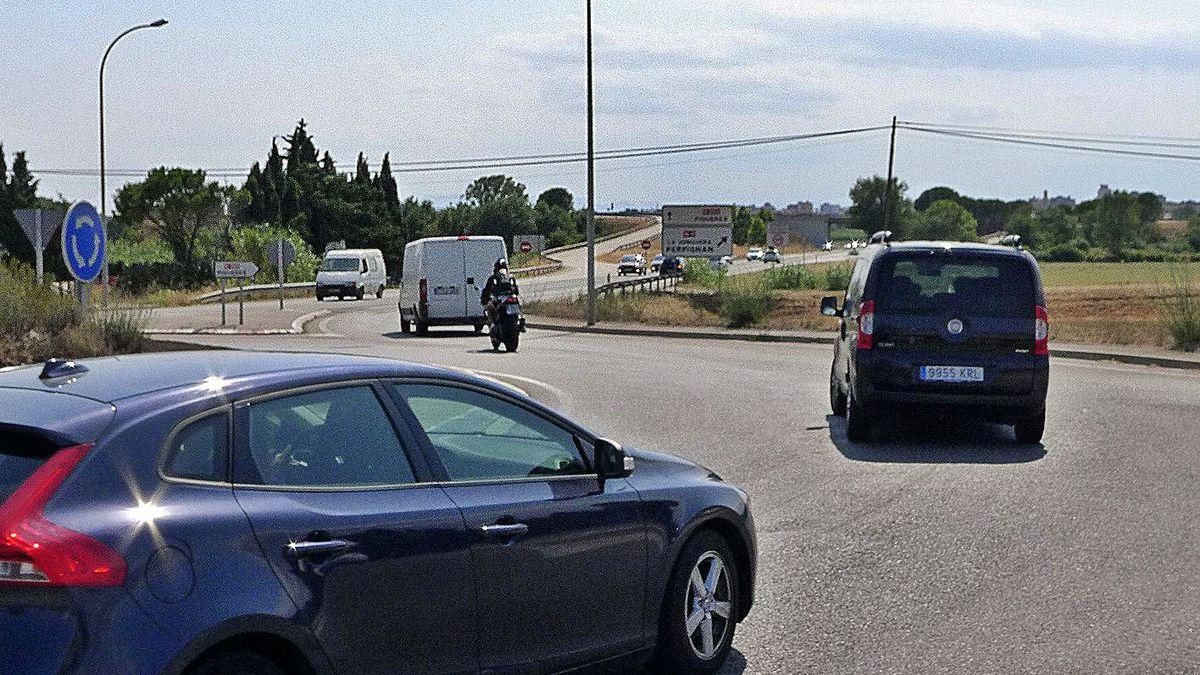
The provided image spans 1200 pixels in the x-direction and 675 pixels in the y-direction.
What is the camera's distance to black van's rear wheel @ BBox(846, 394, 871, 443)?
14453 millimetres

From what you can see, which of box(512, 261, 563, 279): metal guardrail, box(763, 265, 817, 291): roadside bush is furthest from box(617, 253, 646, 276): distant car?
box(763, 265, 817, 291): roadside bush

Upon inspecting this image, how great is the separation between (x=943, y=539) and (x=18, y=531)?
21.7 feet

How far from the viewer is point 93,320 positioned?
21.3 m

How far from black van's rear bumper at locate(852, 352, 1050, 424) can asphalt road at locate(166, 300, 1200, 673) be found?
0.38m

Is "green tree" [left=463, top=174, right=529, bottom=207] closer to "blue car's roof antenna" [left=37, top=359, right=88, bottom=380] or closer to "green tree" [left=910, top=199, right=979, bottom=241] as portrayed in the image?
"green tree" [left=910, top=199, right=979, bottom=241]

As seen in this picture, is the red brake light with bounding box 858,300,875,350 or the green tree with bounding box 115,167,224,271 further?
the green tree with bounding box 115,167,224,271

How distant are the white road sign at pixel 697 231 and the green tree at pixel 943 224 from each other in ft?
239

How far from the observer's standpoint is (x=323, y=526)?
15.6ft

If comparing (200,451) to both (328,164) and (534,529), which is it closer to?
(534,529)

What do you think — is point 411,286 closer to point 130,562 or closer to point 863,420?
point 863,420

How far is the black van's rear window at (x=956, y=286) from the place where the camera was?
14172mm

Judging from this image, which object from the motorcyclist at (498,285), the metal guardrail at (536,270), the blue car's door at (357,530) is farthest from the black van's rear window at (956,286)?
the metal guardrail at (536,270)

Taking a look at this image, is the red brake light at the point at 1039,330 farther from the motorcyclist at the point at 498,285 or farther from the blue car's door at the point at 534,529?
the motorcyclist at the point at 498,285

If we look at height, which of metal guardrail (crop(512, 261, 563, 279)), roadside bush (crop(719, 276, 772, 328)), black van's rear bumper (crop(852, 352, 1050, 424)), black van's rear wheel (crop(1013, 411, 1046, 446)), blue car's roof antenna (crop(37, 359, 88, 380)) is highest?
blue car's roof antenna (crop(37, 359, 88, 380))
